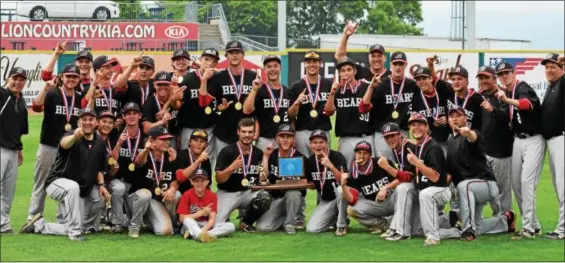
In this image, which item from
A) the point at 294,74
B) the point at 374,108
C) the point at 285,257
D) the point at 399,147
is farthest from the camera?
the point at 294,74

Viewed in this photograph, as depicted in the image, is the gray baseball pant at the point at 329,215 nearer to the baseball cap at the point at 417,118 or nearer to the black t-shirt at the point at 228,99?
the baseball cap at the point at 417,118

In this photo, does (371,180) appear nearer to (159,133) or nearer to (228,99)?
(228,99)

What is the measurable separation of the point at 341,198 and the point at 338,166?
400mm

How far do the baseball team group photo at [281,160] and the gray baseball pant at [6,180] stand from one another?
21 mm

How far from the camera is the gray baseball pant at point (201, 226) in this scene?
11.6 m

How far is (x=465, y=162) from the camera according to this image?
468 inches

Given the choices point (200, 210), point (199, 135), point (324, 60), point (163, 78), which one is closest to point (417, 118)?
point (199, 135)

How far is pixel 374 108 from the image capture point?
41.8 feet

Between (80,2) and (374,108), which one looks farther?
(80,2)

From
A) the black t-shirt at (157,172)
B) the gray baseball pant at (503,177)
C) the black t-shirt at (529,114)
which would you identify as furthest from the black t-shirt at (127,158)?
the black t-shirt at (529,114)

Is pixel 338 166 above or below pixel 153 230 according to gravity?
above

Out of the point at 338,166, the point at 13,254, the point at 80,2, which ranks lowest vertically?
the point at 13,254

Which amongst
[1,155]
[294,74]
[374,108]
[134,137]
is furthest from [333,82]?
[294,74]

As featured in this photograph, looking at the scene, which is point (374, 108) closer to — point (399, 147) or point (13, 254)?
point (399, 147)
